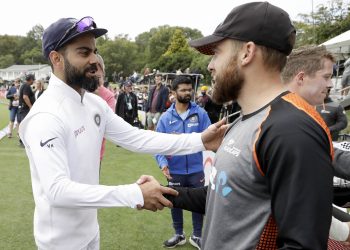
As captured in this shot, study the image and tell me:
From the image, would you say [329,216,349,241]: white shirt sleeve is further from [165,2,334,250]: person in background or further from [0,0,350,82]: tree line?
[0,0,350,82]: tree line

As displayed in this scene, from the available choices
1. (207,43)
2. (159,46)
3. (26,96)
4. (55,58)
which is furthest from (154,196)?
(159,46)

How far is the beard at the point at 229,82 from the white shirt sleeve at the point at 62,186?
2.44 feet

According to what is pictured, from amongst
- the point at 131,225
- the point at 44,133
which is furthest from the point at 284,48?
the point at 131,225

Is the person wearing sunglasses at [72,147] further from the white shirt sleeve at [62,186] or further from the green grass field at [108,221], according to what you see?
the green grass field at [108,221]

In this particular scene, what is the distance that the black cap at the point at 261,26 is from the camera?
1482 millimetres

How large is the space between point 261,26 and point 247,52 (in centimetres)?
12

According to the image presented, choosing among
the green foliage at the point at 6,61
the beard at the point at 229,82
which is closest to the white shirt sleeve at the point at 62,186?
the beard at the point at 229,82

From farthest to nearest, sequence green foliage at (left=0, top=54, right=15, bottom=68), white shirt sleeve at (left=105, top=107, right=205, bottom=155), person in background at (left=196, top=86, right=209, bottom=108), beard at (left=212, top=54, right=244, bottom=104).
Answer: green foliage at (left=0, top=54, right=15, bottom=68), person in background at (left=196, top=86, right=209, bottom=108), white shirt sleeve at (left=105, top=107, right=205, bottom=155), beard at (left=212, top=54, right=244, bottom=104)

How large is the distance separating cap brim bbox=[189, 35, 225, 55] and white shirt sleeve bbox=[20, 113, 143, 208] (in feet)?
2.72

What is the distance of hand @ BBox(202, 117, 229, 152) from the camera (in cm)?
258

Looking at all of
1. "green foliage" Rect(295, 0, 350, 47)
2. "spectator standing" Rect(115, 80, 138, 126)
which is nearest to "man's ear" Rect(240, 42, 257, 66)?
"spectator standing" Rect(115, 80, 138, 126)

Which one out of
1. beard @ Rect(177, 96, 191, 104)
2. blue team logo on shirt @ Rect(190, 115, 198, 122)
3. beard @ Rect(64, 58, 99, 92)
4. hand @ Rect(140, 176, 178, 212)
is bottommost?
hand @ Rect(140, 176, 178, 212)

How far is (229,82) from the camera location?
1.62 m

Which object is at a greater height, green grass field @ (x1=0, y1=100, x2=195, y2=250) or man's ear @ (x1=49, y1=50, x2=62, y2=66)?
man's ear @ (x1=49, y1=50, x2=62, y2=66)
